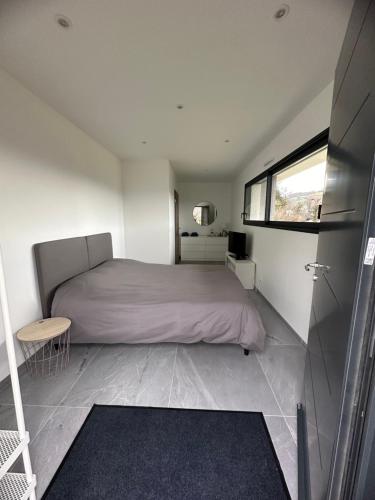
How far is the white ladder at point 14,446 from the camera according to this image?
0.79 m

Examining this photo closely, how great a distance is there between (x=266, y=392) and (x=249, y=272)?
8.16 feet

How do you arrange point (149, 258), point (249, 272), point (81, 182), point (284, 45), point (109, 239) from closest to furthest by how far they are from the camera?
point (284, 45) < point (81, 182) < point (109, 239) < point (249, 272) < point (149, 258)

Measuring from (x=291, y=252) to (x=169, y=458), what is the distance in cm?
220

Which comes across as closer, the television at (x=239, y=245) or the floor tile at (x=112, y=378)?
the floor tile at (x=112, y=378)

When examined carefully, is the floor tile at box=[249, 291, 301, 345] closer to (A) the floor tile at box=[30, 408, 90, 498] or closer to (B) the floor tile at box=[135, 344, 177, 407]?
(B) the floor tile at box=[135, 344, 177, 407]

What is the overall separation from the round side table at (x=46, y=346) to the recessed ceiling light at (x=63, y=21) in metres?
2.08

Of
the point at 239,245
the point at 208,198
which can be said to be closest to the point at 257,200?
the point at 239,245

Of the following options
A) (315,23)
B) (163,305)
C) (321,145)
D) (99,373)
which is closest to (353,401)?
(163,305)

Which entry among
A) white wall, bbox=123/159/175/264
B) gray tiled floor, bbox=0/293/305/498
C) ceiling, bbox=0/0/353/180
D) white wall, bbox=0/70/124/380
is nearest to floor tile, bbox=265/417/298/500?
gray tiled floor, bbox=0/293/305/498

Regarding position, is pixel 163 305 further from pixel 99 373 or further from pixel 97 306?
pixel 99 373

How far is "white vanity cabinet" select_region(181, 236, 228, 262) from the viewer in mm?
6152

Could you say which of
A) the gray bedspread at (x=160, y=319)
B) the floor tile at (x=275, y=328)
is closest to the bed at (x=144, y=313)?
the gray bedspread at (x=160, y=319)

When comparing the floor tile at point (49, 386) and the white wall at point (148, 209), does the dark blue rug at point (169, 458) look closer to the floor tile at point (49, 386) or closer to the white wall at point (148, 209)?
the floor tile at point (49, 386)

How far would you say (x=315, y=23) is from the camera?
119cm
